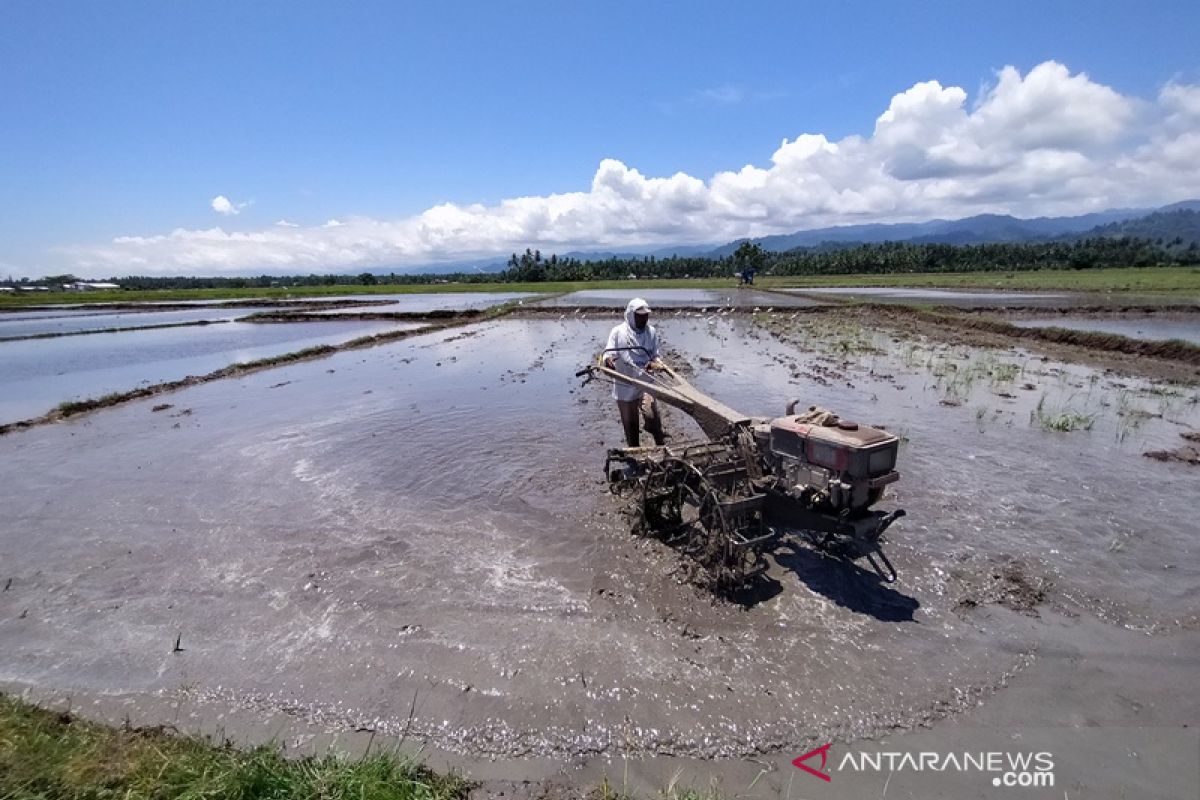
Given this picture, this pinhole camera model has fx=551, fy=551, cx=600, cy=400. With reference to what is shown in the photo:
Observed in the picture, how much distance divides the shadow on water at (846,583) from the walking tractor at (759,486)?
0.13 m

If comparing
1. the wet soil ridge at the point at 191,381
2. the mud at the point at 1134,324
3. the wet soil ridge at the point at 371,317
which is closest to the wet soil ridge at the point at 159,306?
the wet soil ridge at the point at 371,317

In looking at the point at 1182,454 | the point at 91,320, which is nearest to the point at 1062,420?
the point at 1182,454

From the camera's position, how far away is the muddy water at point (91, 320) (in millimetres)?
31859

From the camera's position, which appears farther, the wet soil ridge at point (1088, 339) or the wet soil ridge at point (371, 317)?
the wet soil ridge at point (371, 317)

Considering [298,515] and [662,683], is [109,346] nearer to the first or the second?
[298,515]

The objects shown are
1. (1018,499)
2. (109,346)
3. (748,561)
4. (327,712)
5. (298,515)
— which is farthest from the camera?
(109,346)

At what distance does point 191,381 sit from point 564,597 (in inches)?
633

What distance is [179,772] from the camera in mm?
2723

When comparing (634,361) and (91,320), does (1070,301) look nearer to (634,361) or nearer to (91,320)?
(634,361)

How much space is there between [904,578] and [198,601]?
641 cm

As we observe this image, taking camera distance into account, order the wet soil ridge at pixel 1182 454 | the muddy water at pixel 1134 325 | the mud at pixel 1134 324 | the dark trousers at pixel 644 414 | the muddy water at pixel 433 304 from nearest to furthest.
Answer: the dark trousers at pixel 644 414 → the wet soil ridge at pixel 1182 454 → the muddy water at pixel 1134 325 → the mud at pixel 1134 324 → the muddy water at pixel 433 304

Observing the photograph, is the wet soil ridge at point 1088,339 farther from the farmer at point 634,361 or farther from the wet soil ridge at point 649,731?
the wet soil ridge at point 649,731

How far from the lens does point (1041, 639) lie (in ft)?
13.4

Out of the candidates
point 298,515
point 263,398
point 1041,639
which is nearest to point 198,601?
point 298,515
